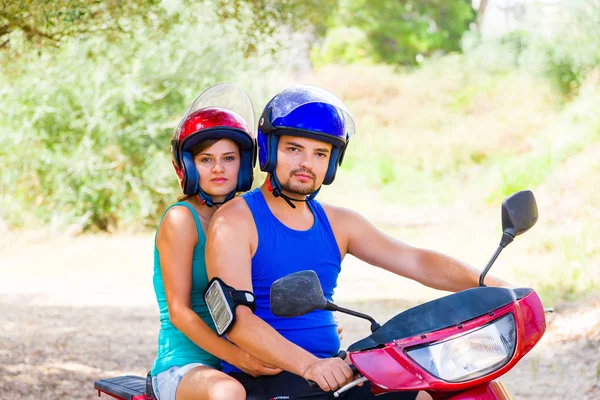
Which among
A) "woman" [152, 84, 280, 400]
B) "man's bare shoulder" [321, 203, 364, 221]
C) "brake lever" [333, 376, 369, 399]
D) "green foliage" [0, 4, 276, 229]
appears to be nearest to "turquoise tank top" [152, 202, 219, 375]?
"woman" [152, 84, 280, 400]

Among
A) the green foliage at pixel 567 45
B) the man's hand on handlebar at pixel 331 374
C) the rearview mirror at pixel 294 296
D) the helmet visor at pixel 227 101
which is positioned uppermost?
the green foliage at pixel 567 45

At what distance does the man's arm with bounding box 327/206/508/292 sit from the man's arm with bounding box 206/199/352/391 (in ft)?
1.49

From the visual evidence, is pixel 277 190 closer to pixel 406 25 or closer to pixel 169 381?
pixel 169 381

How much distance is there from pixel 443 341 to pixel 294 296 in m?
0.41

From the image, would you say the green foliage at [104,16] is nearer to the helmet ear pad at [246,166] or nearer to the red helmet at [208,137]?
the red helmet at [208,137]

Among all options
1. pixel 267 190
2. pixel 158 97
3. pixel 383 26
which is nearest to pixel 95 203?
pixel 158 97

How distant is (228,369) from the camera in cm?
313

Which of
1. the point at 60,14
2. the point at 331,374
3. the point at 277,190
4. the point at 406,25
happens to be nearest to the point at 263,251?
the point at 277,190

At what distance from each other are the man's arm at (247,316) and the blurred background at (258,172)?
9.36ft

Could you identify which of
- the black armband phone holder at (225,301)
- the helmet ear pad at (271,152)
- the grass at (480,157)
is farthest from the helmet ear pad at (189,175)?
the grass at (480,157)

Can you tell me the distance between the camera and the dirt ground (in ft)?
21.6

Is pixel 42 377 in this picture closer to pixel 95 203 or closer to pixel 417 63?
pixel 95 203

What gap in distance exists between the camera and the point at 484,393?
8.03ft

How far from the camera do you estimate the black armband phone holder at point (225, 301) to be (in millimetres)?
2711
